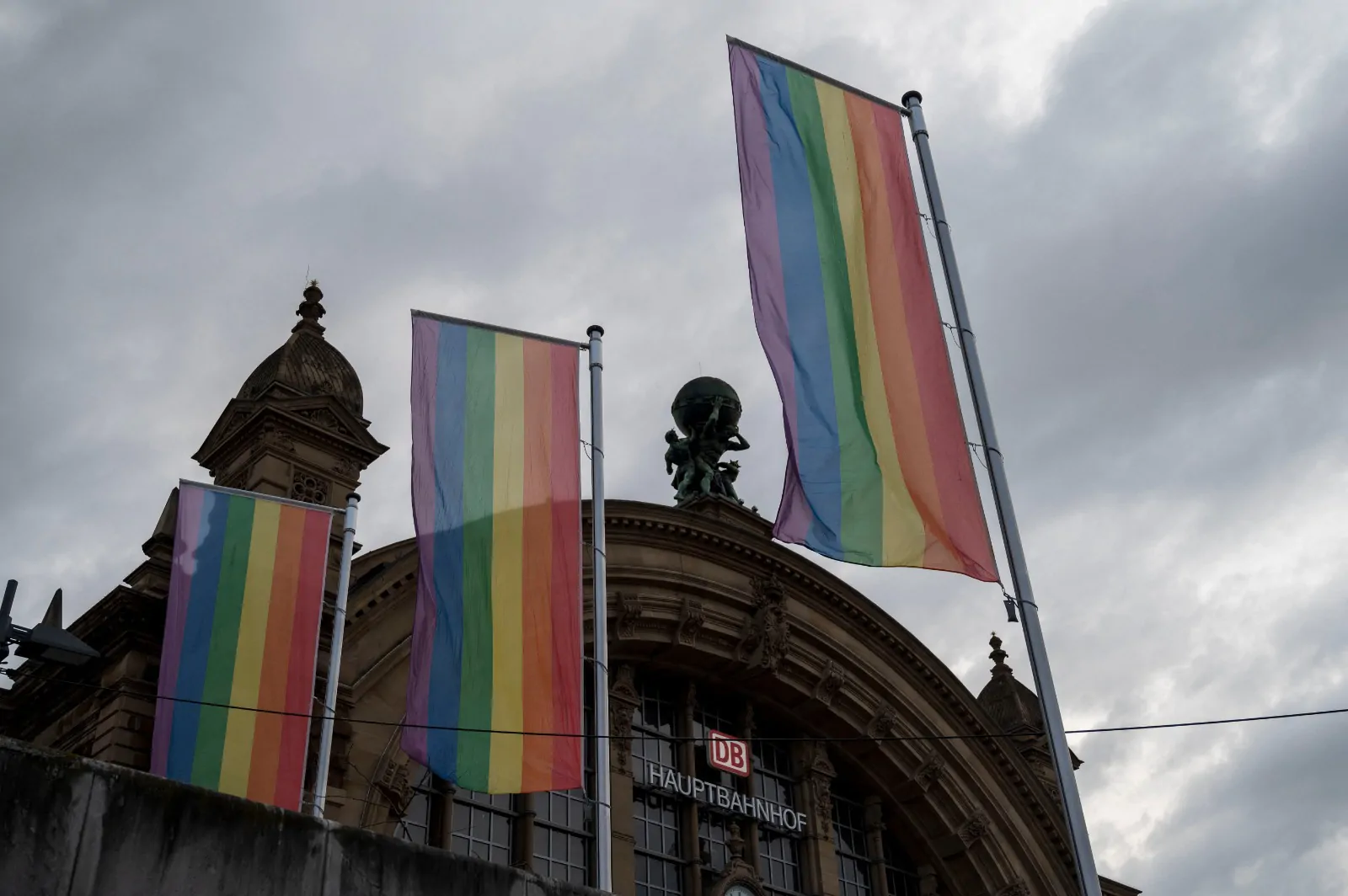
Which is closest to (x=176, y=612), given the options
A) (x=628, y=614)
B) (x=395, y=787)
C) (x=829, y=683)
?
(x=395, y=787)

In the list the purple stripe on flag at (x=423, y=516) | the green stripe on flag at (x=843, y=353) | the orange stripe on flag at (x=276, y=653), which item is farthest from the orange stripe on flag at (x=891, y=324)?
the orange stripe on flag at (x=276, y=653)

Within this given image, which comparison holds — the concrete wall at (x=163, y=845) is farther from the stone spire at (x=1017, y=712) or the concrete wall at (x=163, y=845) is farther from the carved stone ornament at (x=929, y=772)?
the stone spire at (x=1017, y=712)

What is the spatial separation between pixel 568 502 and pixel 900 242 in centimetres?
564

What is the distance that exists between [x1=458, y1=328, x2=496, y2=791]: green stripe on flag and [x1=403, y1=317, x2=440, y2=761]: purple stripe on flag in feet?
1.42

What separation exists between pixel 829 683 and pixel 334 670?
1525 cm

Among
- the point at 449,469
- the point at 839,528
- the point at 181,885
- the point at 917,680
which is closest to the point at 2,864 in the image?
the point at 181,885

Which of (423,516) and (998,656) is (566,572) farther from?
(998,656)

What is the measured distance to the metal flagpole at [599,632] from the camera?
58.4 feet

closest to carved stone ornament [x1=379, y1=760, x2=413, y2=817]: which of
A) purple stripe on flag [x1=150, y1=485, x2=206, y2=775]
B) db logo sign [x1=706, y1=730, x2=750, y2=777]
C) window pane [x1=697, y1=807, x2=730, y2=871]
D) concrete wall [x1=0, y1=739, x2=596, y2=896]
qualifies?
purple stripe on flag [x1=150, y1=485, x2=206, y2=775]

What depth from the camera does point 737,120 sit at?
17.6 m

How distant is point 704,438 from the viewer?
36.9m

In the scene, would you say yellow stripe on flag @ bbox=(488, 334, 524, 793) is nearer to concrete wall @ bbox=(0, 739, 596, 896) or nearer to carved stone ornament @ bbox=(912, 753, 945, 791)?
concrete wall @ bbox=(0, 739, 596, 896)

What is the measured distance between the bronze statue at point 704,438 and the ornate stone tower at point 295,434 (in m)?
10.8

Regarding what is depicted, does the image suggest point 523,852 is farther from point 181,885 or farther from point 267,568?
point 181,885
